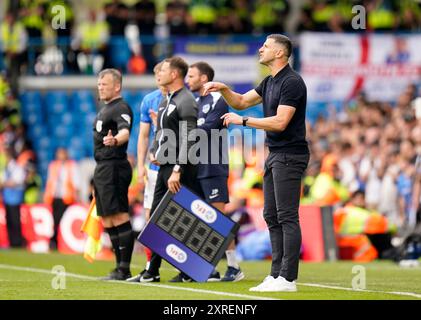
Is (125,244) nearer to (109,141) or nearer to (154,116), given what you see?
(109,141)

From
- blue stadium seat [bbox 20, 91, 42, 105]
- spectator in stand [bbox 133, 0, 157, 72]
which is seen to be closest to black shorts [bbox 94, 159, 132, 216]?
spectator in stand [bbox 133, 0, 157, 72]

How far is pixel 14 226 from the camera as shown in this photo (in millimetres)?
20500

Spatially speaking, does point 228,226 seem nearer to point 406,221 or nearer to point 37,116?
point 406,221

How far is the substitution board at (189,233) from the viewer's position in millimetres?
12078

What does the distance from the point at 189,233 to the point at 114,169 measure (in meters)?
1.15

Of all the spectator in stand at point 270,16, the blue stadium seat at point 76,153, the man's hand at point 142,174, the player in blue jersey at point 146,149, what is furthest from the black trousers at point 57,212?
the spectator in stand at point 270,16

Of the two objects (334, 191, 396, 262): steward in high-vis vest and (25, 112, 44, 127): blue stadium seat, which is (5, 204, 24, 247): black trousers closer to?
(334, 191, 396, 262): steward in high-vis vest

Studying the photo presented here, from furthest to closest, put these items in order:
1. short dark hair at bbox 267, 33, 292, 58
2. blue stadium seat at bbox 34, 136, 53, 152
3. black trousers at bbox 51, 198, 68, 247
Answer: blue stadium seat at bbox 34, 136, 53, 152 → black trousers at bbox 51, 198, 68, 247 → short dark hair at bbox 267, 33, 292, 58

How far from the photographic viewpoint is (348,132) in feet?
72.2

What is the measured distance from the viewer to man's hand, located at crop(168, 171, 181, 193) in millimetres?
12016

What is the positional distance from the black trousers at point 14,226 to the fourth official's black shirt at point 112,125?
806 centimetres

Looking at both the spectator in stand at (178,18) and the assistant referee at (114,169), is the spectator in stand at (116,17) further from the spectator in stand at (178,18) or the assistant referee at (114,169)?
the assistant referee at (114,169)

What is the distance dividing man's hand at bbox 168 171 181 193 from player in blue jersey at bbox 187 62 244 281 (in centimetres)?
82
